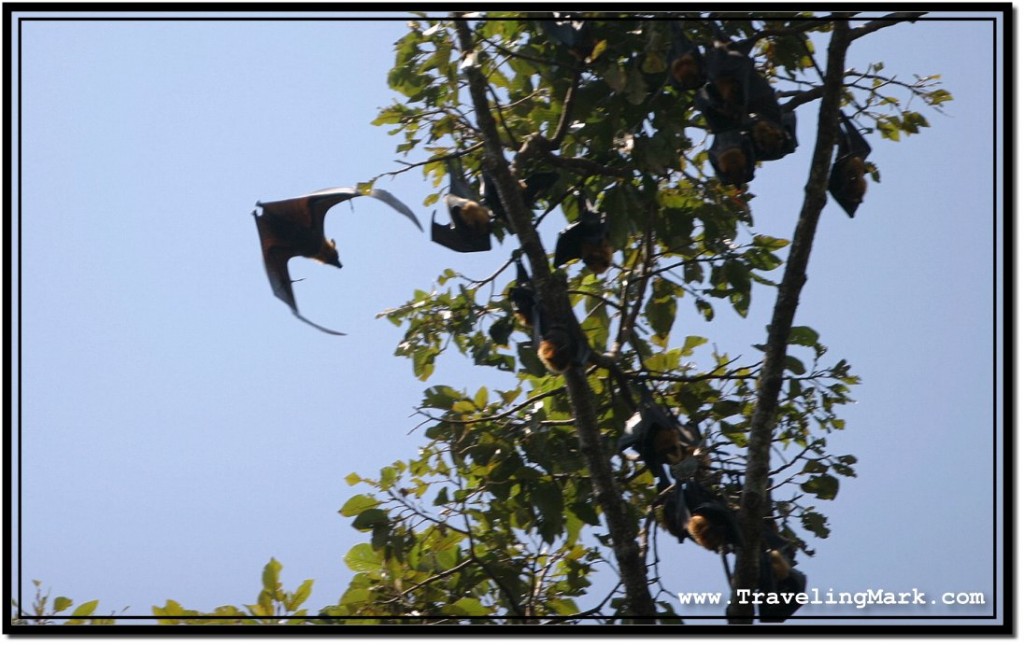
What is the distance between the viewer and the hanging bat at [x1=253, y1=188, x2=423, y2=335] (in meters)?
7.46

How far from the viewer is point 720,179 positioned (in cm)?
684

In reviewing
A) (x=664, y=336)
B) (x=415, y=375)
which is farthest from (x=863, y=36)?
(x=415, y=375)

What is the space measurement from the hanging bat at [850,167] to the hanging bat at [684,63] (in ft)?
→ 3.62

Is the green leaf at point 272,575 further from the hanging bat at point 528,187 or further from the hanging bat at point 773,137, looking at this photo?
the hanging bat at point 773,137

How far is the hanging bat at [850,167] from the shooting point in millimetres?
6895

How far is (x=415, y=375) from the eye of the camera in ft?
23.7

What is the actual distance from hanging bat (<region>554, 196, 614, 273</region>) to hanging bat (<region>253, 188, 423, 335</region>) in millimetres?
1358

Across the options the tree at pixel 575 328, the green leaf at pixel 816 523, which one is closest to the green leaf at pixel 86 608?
the tree at pixel 575 328

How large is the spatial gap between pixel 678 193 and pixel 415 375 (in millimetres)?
1815

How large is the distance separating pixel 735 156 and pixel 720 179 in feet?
0.69

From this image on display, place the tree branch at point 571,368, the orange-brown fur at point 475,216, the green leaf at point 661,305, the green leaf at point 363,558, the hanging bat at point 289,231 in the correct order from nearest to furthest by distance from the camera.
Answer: the tree branch at point 571,368 < the green leaf at point 363,558 < the orange-brown fur at point 475,216 < the green leaf at point 661,305 < the hanging bat at point 289,231

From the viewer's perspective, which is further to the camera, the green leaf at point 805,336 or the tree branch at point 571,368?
the green leaf at point 805,336

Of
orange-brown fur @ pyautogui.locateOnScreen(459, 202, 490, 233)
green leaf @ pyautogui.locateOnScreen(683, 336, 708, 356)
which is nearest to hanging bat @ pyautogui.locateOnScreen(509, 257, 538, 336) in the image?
orange-brown fur @ pyautogui.locateOnScreen(459, 202, 490, 233)

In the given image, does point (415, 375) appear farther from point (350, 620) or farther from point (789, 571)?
point (789, 571)
